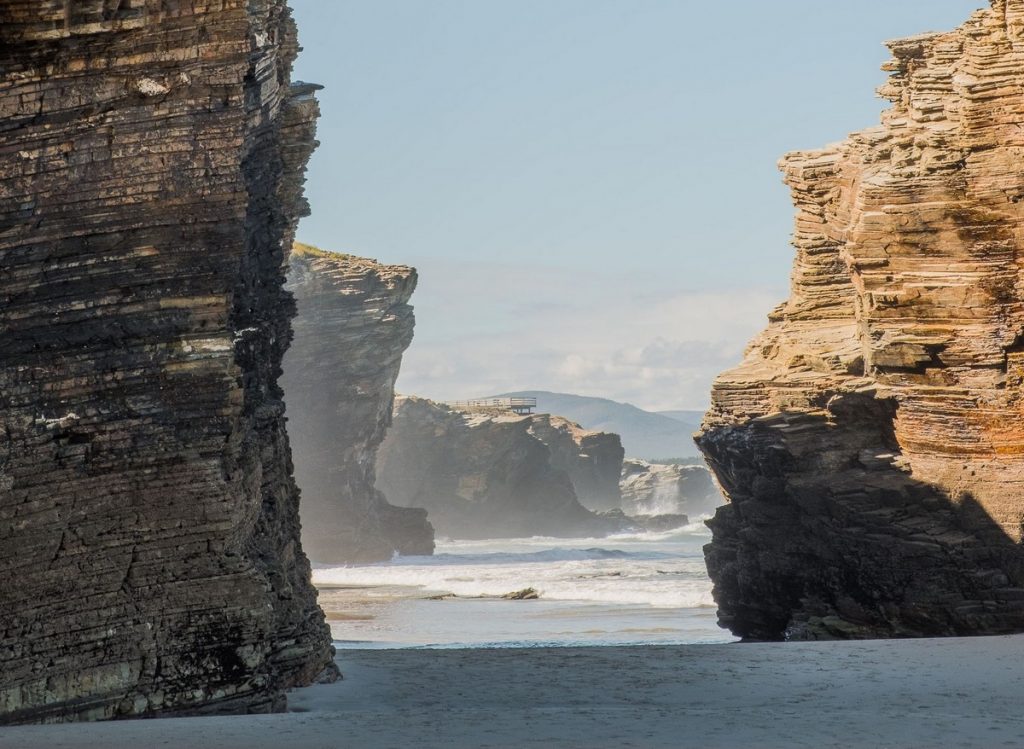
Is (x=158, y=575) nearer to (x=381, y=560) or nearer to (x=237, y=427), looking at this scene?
(x=237, y=427)

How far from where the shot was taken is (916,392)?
23.3 metres

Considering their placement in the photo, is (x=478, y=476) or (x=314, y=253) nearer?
(x=314, y=253)

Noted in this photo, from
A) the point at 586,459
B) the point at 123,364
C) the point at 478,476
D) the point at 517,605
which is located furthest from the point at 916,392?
the point at 586,459

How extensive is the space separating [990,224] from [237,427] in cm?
1348

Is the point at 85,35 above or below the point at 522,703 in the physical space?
above

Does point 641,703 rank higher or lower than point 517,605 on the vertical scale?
higher

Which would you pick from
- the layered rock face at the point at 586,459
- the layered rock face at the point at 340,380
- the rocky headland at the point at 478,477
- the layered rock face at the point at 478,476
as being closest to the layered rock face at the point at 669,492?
the layered rock face at the point at 586,459

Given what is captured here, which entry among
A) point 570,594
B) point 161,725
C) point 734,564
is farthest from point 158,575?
point 570,594

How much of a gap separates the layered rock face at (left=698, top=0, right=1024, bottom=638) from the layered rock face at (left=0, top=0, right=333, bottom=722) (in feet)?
42.4

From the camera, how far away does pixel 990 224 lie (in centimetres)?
2222

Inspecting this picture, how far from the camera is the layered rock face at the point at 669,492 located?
121812 mm

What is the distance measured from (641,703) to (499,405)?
8573 cm

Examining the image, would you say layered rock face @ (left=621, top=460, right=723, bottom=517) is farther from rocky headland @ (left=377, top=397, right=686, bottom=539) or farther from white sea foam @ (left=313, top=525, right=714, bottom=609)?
white sea foam @ (left=313, top=525, right=714, bottom=609)

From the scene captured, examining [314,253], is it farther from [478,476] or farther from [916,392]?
[916,392]
